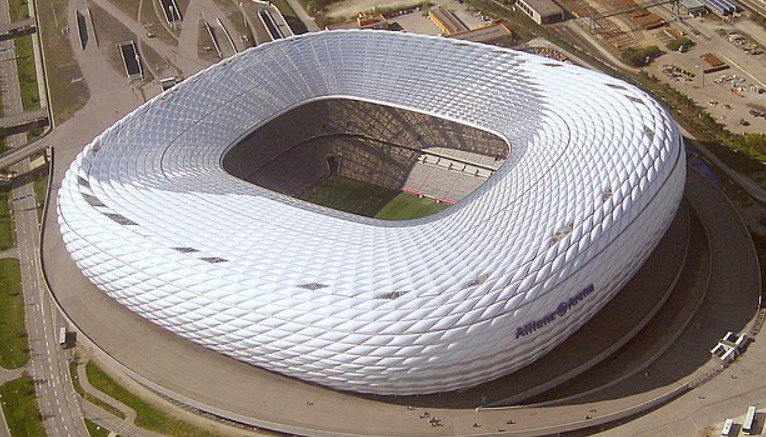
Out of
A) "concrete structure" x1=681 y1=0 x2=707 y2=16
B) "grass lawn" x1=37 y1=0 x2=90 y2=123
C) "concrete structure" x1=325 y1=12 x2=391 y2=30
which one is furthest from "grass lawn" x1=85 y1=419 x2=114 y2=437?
"concrete structure" x1=681 y1=0 x2=707 y2=16

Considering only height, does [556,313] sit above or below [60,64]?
below

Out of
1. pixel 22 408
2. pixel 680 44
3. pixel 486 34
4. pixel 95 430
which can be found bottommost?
pixel 95 430

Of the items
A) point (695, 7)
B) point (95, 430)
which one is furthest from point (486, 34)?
point (95, 430)

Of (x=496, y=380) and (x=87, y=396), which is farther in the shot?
(x=87, y=396)

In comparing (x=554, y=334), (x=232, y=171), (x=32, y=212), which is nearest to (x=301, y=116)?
(x=232, y=171)

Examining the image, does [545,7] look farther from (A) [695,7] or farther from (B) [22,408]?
(B) [22,408]

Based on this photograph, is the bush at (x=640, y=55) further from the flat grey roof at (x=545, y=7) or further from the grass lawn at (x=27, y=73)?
the grass lawn at (x=27, y=73)
